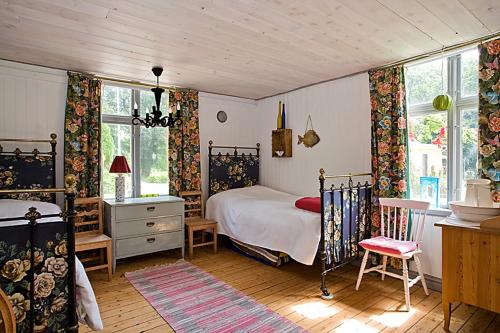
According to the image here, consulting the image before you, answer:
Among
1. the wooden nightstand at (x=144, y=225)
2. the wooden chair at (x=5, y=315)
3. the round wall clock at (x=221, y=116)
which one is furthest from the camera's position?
the round wall clock at (x=221, y=116)

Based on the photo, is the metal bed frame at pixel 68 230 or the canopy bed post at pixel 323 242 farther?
the canopy bed post at pixel 323 242

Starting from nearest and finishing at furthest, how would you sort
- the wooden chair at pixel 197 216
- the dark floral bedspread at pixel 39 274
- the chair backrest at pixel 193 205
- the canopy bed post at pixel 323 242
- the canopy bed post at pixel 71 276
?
the dark floral bedspread at pixel 39 274 < the canopy bed post at pixel 71 276 < the canopy bed post at pixel 323 242 < the wooden chair at pixel 197 216 < the chair backrest at pixel 193 205

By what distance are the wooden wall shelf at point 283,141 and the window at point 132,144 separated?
1609mm

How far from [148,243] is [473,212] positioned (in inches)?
123

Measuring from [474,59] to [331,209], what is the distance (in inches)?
73.7

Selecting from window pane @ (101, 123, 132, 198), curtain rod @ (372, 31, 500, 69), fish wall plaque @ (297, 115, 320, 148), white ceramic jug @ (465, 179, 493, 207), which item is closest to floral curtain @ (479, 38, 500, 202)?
curtain rod @ (372, 31, 500, 69)

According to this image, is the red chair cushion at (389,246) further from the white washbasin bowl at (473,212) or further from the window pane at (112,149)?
the window pane at (112,149)

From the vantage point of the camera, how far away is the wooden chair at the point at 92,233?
2.97 m

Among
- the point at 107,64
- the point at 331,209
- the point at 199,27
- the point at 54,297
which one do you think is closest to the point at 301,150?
the point at 331,209

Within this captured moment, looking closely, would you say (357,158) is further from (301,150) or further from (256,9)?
(256,9)

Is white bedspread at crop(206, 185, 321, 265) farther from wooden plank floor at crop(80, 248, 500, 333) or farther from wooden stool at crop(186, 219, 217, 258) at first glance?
wooden plank floor at crop(80, 248, 500, 333)

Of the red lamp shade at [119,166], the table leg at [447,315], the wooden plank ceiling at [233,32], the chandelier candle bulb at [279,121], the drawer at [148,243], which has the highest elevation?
the wooden plank ceiling at [233,32]

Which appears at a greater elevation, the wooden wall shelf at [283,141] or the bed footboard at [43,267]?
the wooden wall shelf at [283,141]

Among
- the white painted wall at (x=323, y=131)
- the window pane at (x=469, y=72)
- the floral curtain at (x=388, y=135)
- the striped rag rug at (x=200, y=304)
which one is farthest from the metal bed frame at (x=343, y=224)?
the window pane at (x=469, y=72)
